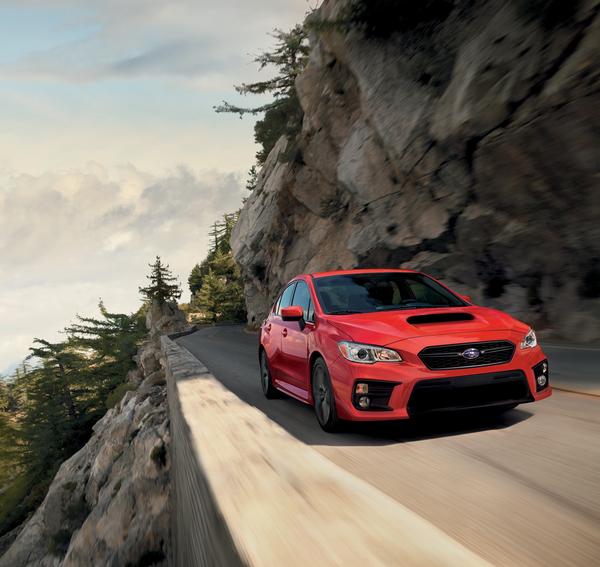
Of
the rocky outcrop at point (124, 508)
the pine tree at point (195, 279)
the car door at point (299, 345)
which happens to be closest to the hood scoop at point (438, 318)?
the car door at point (299, 345)

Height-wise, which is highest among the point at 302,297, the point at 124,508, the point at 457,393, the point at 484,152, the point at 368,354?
the point at 484,152

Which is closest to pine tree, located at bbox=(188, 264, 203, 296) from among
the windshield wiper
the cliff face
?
the cliff face

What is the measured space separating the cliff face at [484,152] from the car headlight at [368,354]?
7191 mm

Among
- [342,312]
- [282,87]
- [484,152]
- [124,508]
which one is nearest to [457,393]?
[342,312]

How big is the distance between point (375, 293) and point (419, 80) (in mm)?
12018

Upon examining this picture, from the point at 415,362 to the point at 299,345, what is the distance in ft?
6.55

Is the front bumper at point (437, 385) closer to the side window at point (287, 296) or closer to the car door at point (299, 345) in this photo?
the car door at point (299, 345)

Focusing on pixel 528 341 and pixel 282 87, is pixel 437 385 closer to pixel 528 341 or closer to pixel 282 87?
pixel 528 341

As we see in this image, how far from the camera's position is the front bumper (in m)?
5.36

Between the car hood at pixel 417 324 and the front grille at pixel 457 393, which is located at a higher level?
the car hood at pixel 417 324

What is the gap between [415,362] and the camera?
541 cm

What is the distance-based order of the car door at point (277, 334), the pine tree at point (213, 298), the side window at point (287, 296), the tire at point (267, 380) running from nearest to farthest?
the car door at point (277, 334)
the side window at point (287, 296)
the tire at point (267, 380)
the pine tree at point (213, 298)

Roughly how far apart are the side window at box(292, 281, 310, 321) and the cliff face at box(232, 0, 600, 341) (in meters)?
6.06

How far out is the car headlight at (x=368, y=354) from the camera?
217 inches
